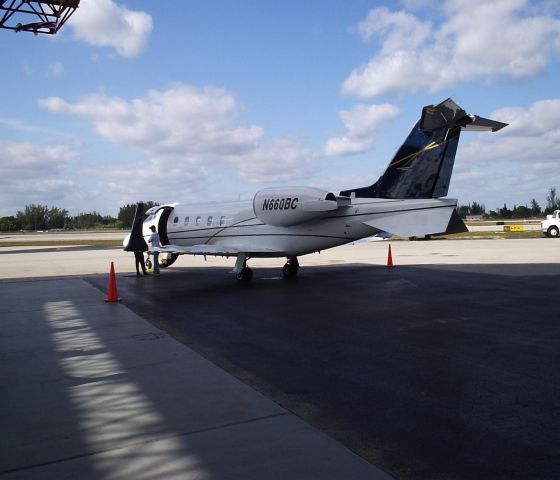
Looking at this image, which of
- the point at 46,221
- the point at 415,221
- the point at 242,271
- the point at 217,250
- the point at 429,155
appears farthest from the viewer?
the point at 46,221

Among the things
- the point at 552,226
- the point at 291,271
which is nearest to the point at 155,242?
the point at 291,271

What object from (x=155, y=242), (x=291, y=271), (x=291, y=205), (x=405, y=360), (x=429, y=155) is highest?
(x=429, y=155)

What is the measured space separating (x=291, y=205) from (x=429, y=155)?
4526 mm

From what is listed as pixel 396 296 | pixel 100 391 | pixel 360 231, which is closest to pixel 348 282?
pixel 360 231

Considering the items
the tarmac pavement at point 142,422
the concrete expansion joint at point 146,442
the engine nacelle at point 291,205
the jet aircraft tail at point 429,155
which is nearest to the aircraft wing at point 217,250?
the engine nacelle at point 291,205

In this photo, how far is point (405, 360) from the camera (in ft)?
21.6

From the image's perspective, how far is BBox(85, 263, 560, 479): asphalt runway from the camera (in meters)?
3.98

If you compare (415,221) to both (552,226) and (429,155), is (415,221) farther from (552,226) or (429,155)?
(552,226)

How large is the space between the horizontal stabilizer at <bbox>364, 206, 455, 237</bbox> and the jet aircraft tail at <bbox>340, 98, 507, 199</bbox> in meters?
1.07

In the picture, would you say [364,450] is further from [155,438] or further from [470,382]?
[470,382]

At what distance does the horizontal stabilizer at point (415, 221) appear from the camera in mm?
13188

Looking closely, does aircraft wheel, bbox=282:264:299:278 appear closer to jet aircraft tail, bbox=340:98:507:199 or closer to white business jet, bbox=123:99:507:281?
white business jet, bbox=123:99:507:281

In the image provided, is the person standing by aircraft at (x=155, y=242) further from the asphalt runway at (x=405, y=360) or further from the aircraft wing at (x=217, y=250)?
the asphalt runway at (x=405, y=360)

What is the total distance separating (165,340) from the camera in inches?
316
